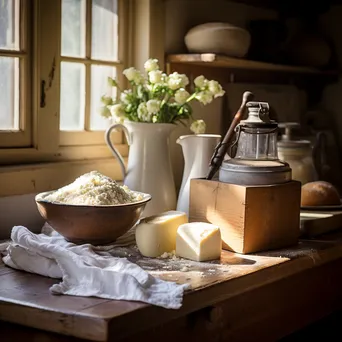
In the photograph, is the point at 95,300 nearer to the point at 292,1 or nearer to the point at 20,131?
the point at 20,131

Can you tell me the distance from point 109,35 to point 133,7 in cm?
12

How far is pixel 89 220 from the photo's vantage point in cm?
158

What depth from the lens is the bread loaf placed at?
2.06m

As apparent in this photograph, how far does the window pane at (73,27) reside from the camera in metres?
2.06

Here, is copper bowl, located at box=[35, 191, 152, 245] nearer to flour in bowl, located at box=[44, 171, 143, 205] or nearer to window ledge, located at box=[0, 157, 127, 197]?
flour in bowl, located at box=[44, 171, 143, 205]

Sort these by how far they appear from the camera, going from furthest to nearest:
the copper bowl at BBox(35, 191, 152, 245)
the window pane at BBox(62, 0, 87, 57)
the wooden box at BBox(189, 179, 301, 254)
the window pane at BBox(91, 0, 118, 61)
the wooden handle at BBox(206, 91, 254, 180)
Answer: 1. the window pane at BBox(91, 0, 118, 61)
2. the window pane at BBox(62, 0, 87, 57)
3. the wooden handle at BBox(206, 91, 254, 180)
4. the wooden box at BBox(189, 179, 301, 254)
5. the copper bowl at BBox(35, 191, 152, 245)

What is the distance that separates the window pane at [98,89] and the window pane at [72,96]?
4cm

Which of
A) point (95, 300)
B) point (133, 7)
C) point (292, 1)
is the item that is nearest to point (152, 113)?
point (133, 7)

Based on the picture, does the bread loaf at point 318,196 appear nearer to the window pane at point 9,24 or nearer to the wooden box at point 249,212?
the wooden box at point 249,212

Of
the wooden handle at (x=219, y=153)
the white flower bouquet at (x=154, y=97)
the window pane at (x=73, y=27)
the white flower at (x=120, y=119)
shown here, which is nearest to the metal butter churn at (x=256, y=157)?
the wooden handle at (x=219, y=153)

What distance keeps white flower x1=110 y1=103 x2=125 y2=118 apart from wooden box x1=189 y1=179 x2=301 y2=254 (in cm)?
31

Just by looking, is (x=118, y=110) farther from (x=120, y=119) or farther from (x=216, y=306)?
(x=216, y=306)

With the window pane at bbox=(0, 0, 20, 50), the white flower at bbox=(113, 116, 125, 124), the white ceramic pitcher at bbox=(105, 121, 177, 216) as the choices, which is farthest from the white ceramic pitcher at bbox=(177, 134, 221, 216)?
the window pane at bbox=(0, 0, 20, 50)

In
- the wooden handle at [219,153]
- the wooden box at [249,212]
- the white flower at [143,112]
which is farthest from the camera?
the white flower at [143,112]
